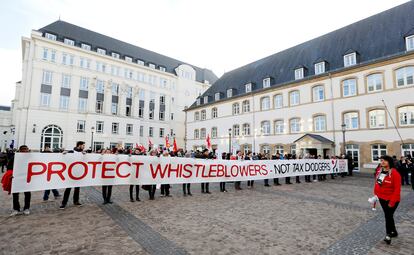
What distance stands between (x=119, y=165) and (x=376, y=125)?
24090 millimetres

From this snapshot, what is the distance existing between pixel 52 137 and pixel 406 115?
147ft

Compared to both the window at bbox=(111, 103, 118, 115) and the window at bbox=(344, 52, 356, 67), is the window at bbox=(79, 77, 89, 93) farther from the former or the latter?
the window at bbox=(344, 52, 356, 67)

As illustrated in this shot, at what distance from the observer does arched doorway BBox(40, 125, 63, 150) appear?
34.2m

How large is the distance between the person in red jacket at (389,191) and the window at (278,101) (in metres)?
26.0

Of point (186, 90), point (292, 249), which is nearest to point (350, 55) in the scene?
point (292, 249)

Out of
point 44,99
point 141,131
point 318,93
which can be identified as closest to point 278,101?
point 318,93

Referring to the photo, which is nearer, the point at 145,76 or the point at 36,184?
the point at 36,184

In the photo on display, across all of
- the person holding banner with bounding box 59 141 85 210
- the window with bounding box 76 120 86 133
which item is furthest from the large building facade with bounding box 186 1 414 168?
the window with bounding box 76 120 86 133

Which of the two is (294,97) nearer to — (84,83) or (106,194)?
(106,194)

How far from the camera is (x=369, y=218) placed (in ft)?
22.5

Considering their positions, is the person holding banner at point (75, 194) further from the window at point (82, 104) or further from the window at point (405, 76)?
the window at point (82, 104)

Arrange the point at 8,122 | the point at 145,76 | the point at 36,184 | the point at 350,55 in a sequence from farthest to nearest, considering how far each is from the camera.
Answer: the point at 8,122
the point at 145,76
the point at 350,55
the point at 36,184

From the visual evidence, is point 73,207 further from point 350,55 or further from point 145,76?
point 145,76

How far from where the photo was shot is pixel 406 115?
2009 cm
